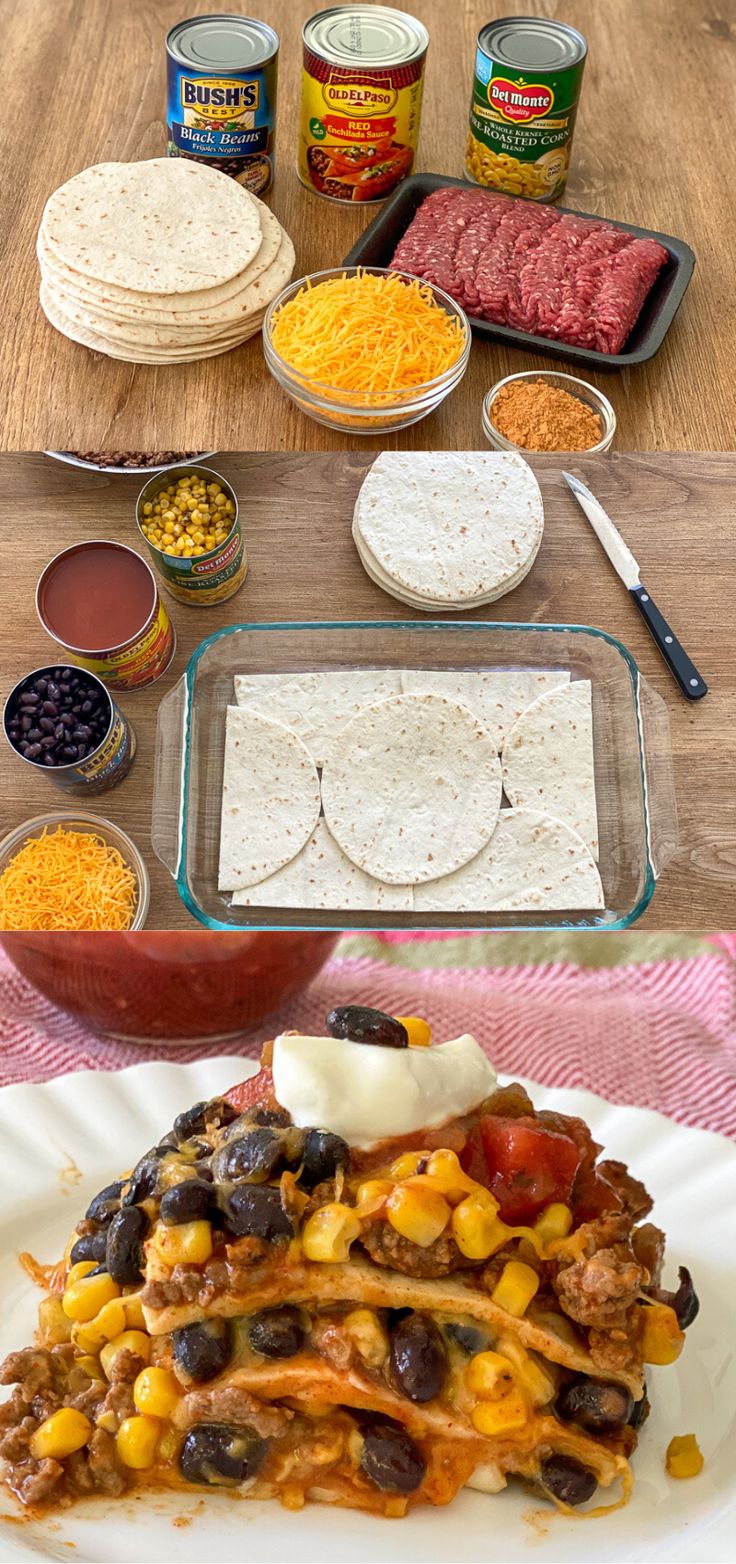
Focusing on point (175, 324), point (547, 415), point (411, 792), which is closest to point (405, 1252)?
point (411, 792)

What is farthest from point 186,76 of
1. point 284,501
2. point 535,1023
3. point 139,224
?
point 535,1023

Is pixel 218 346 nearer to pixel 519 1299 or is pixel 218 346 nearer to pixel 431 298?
pixel 431 298

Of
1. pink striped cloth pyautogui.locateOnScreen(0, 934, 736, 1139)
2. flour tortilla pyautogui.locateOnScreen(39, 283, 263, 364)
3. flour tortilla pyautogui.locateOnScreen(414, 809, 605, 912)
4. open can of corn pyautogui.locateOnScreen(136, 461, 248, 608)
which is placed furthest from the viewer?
flour tortilla pyautogui.locateOnScreen(39, 283, 263, 364)

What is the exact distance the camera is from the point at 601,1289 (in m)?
1.00

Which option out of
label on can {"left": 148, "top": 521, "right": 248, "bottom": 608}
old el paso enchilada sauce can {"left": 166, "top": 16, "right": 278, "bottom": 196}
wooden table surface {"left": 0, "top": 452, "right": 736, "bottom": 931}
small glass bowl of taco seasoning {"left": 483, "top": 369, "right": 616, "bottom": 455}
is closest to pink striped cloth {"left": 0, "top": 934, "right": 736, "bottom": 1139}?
wooden table surface {"left": 0, "top": 452, "right": 736, "bottom": 931}

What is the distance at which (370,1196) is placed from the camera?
3.41 feet

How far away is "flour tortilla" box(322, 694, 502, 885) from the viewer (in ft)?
5.95

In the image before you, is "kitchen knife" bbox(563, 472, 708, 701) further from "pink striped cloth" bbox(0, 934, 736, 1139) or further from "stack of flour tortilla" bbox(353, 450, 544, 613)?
"pink striped cloth" bbox(0, 934, 736, 1139)

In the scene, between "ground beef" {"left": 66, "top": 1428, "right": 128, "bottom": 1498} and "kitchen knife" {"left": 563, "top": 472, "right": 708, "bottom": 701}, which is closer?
"ground beef" {"left": 66, "top": 1428, "right": 128, "bottom": 1498}

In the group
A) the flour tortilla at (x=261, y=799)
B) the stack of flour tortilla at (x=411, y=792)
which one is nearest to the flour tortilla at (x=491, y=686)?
the stack of flour tortilla at (x=411, y=792)

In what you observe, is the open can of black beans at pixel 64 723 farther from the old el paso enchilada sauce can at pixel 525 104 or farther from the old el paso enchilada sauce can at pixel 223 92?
the old el paso enchilada sauce can at pixel 525 104

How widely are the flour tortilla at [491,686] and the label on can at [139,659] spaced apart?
0.40 metres

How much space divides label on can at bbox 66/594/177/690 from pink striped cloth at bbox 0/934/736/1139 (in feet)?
1.82

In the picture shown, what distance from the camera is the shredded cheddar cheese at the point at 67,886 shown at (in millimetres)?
1666
